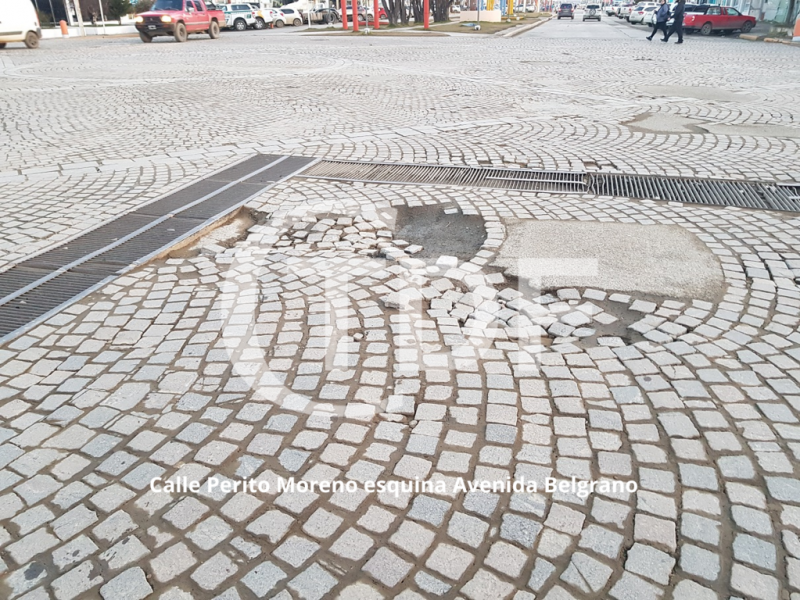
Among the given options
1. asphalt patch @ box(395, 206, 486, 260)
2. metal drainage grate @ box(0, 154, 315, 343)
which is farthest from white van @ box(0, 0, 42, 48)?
asphalt patch @ box(395, 206, 486, 260)

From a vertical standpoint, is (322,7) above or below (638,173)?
above

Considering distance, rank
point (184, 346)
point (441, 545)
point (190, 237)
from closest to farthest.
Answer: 1. point (441, 545)
2. point (184, 346)
3. point (190, 237)

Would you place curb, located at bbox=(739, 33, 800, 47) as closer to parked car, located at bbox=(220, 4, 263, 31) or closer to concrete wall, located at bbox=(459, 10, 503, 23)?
concrete wall, located at bbox=(459, 10, 503, 23)

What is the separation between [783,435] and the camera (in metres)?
2.79

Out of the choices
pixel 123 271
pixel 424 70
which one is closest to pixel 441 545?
pixel 123 271

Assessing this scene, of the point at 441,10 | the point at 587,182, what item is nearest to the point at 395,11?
the point at 441,10

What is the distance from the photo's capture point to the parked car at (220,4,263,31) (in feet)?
131

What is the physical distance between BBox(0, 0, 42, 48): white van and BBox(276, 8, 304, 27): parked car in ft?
72.5

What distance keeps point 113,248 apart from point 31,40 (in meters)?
27.6

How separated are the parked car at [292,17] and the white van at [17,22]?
22104mm

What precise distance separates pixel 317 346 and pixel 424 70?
1456cm

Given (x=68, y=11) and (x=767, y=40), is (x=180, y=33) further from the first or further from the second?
(x=767, y=40)

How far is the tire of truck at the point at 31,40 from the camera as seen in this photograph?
25516 millimetres

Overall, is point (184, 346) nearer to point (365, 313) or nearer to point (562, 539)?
point (365, 313)
